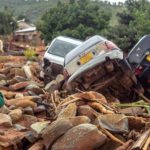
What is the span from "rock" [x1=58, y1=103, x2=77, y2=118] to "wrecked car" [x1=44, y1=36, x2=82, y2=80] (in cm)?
611

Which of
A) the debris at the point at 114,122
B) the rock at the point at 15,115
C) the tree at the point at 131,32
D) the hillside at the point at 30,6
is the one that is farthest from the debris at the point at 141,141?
the hillside at the point at 30,6

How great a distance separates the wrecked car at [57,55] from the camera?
13.6 metres

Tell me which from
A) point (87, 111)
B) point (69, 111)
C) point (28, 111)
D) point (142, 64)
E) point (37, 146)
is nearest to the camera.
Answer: point (37, 146)

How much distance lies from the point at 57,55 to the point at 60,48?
17.7 inches

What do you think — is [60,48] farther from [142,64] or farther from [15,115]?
[15,115]

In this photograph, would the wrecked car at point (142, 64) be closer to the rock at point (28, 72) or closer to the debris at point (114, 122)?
the debris at point (114, 122)

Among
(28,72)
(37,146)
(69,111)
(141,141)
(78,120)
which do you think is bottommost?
(28,72)

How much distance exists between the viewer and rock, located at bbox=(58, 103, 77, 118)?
23.3 feet

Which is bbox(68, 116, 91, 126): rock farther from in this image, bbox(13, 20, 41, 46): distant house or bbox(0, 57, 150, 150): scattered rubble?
bbox(13, 20, 41, 46): distant house

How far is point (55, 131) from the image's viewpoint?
20.9ft

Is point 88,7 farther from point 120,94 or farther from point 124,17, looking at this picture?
point 120,94

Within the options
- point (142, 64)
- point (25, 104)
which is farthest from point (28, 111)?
point (142, 64)

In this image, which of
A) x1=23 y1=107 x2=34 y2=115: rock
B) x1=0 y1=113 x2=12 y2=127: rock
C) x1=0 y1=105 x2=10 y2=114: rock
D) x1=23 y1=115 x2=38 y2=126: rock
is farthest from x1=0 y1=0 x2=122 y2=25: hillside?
x1=0 y1=113 x2=12 y2=127: rock

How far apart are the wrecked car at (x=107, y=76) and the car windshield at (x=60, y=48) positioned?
176 inches
